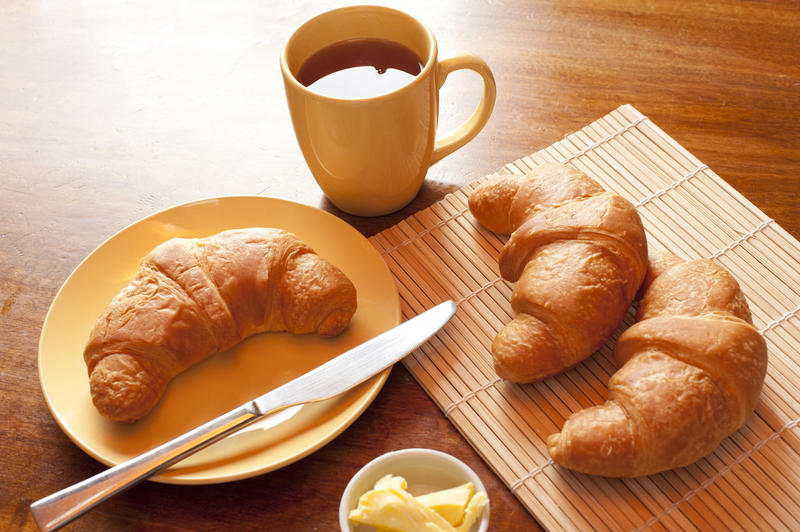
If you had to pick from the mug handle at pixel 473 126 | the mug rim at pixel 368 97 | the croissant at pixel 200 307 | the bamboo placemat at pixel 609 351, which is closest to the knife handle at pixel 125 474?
the croissant at pixel 200 307

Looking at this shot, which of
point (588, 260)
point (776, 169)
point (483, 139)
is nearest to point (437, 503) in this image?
point (588, 260)

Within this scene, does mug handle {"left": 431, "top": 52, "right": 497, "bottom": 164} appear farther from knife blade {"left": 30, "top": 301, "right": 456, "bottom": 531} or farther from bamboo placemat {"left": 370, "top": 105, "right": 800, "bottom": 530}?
knife blade {"left": 30, "top": 301, "right": 456, "bottom": 531}

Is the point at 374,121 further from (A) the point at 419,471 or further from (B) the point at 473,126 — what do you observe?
(A) the point at 419,471

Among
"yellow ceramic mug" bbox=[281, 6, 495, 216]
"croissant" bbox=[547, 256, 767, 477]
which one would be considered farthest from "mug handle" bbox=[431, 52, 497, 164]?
"croissant" bbox=[547, 256, 767, 477]

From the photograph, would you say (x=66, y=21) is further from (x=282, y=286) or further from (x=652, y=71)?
(x=652, y=71)

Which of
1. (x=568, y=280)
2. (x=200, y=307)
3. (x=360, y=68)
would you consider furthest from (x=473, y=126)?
(x=200, y=307)
